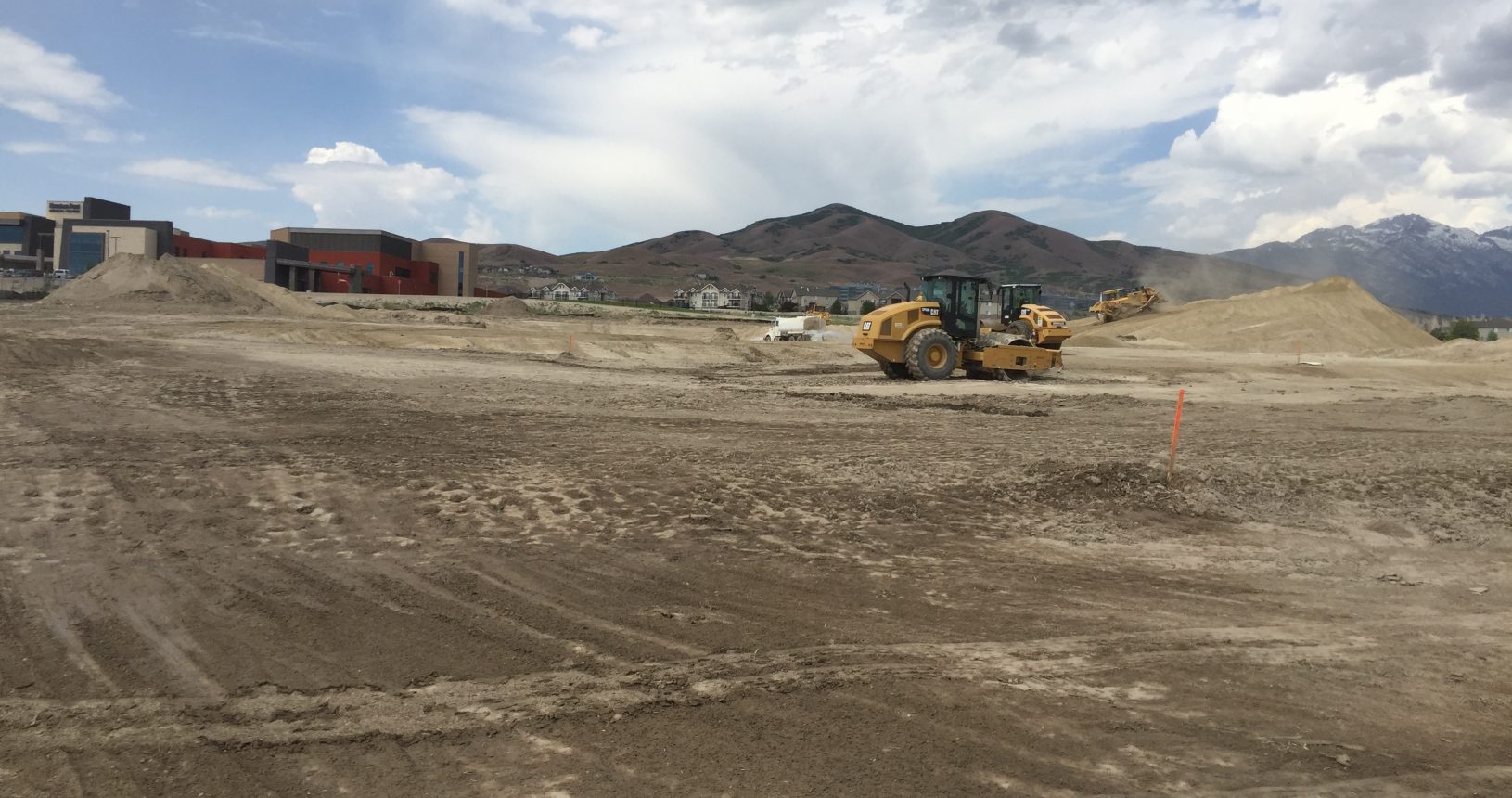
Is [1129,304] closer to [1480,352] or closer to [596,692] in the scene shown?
[1480,352]

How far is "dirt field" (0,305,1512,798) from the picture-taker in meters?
3.98

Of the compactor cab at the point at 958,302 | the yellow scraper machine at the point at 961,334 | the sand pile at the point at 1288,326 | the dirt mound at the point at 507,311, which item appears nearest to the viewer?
the yellow scraper machine at the point at 961,334

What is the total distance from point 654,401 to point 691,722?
11801 millimetres

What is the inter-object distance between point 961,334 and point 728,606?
1831cm

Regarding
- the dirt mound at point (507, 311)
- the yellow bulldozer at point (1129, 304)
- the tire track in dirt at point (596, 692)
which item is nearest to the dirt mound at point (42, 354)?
the tire track in dirt at point (596, 692)

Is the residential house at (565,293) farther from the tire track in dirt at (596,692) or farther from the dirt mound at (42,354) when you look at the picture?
the tire track in dirt at (596,692)

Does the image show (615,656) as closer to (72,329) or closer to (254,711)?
A: (254,711)

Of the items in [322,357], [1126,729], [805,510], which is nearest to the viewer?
[1126,729]

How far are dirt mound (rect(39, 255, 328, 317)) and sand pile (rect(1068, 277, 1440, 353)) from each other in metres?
36.3

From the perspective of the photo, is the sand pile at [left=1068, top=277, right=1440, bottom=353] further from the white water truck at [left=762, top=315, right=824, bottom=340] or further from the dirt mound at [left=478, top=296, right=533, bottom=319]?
the dirt mound at [left=478, top=296, right=533, bottom=319]

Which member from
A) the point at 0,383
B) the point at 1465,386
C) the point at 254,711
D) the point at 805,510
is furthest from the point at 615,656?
the point at 1465,386

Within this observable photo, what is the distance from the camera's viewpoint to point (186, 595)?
18.7 ft

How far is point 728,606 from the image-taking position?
5.94 m

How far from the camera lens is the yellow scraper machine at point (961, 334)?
73.1ft
